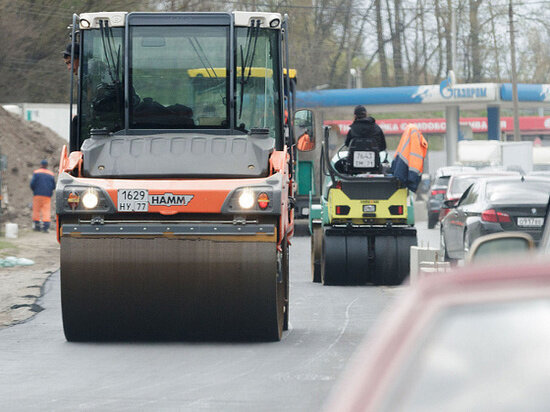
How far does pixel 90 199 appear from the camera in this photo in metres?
11.1

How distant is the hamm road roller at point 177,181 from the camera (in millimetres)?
10930

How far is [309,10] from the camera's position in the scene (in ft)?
193

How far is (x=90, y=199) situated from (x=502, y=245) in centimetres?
718

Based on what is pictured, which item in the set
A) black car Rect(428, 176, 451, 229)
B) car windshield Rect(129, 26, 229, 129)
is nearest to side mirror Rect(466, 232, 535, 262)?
car windshield Rect(129, 26, 229, 129)

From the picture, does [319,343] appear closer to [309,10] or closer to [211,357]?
[211,357]

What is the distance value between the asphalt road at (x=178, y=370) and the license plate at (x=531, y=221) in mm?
5369

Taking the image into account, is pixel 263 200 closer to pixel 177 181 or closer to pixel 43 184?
pixel 177 181

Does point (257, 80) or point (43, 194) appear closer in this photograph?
point (257, 80)

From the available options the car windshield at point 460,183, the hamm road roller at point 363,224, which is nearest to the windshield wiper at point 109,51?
the hamm road roller at point 363,224

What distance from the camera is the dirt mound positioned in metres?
36.4

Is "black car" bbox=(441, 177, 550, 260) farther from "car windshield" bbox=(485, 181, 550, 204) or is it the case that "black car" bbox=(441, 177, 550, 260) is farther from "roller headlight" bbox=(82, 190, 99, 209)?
"roller headlight" bbox=(82, 190, 99, 209)

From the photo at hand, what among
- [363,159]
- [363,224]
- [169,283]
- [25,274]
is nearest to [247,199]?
[169,283]

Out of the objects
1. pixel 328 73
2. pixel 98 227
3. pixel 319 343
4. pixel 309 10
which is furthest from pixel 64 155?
pixel 328 73

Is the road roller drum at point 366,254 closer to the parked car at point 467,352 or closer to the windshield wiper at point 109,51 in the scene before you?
the windshield wiper at point 109,51
